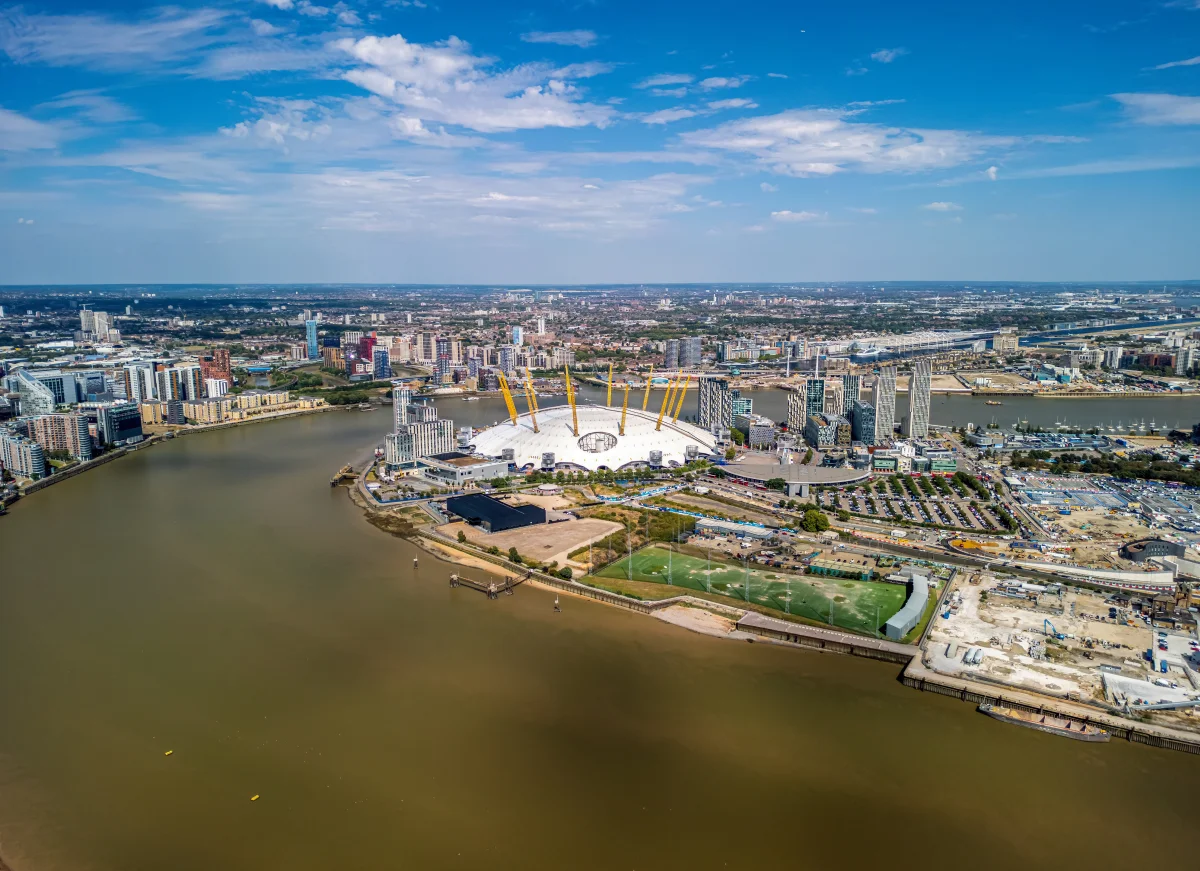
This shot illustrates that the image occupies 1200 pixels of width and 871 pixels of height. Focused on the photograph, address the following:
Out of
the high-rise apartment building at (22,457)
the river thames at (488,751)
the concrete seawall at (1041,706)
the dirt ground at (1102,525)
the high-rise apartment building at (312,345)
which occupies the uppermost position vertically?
the high-rise apartment building at (312,345)

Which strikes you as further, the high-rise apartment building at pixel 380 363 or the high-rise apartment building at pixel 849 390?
the high-rise apartment building at pixel 380 363

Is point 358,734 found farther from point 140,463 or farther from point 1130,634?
point 140,463

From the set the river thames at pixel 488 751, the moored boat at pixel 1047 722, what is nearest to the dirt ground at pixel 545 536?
the river thames at pixel 488 751

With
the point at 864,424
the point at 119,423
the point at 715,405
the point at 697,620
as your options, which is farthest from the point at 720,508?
the point at 119,423

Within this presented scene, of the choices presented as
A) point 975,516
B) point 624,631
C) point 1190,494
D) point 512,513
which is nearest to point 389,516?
point 512,513

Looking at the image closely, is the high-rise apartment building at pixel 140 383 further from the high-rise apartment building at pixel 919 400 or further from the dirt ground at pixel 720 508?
the high-rise apartment building at pixel 919 400

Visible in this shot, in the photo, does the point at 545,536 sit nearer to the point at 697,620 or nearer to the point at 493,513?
the point at 493,513

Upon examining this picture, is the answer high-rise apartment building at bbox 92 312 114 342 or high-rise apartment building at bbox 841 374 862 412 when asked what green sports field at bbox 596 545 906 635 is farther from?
high-rise apartment building at bbox 92 312 114 342
